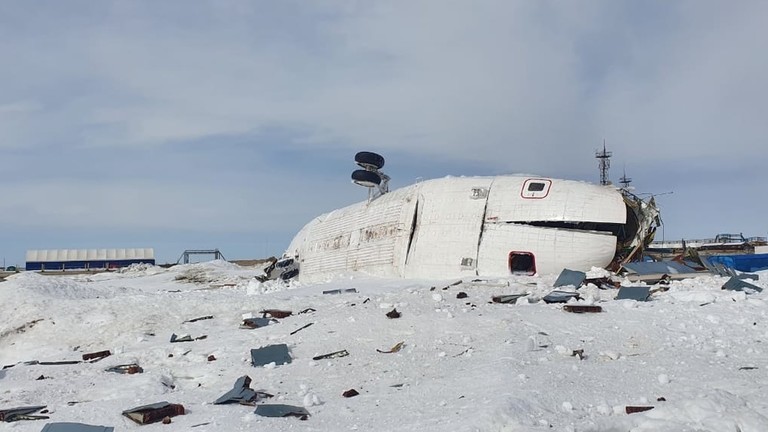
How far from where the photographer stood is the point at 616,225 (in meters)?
22.3

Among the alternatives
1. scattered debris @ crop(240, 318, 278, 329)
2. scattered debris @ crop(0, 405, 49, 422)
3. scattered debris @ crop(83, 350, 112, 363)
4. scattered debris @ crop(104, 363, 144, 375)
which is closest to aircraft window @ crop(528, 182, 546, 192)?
scattered debris @ crop(240, 318, 278, 329)

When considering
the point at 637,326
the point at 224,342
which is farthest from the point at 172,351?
the point at 637,326

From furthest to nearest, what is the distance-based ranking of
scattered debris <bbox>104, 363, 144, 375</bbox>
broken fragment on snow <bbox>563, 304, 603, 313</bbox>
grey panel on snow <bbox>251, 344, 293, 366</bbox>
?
broken fragment on snow <bbox>563, 304, 603, 313</bbox>, scattered debris <bbox>104, 363, 144, 375</bbox>, grey panel on snow <bbox>251, 344, 293, 366</bbox>

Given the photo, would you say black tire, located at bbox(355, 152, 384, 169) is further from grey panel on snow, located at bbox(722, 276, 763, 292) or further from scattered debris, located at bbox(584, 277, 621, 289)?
grey panel on snow, located at bbox(722, 276, 763, 292)

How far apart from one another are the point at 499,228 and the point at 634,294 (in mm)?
7515

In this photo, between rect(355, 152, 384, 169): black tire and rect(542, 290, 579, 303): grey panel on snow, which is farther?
rect(355, 152, 384, 169): black tire

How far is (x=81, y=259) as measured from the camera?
84.1m

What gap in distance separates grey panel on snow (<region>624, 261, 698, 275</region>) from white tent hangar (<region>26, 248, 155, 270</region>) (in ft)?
244

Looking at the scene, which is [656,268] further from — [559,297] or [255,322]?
[255,322]

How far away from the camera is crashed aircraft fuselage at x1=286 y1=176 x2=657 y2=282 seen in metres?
21.0

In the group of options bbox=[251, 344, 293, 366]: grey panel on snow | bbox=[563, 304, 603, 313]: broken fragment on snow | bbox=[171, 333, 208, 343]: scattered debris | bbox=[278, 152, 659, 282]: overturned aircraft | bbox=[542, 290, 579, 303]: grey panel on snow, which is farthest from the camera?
bbox=[278, 152, 659, 282]: overturned aircraft

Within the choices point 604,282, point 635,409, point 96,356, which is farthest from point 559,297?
point 96,356

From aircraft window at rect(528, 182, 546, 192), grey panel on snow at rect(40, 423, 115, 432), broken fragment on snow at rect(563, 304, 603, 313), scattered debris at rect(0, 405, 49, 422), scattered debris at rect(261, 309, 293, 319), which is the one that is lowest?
scattered debris at rect(0, 405, 49, 422)

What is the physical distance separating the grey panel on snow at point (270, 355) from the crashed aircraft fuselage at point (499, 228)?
11794mm
